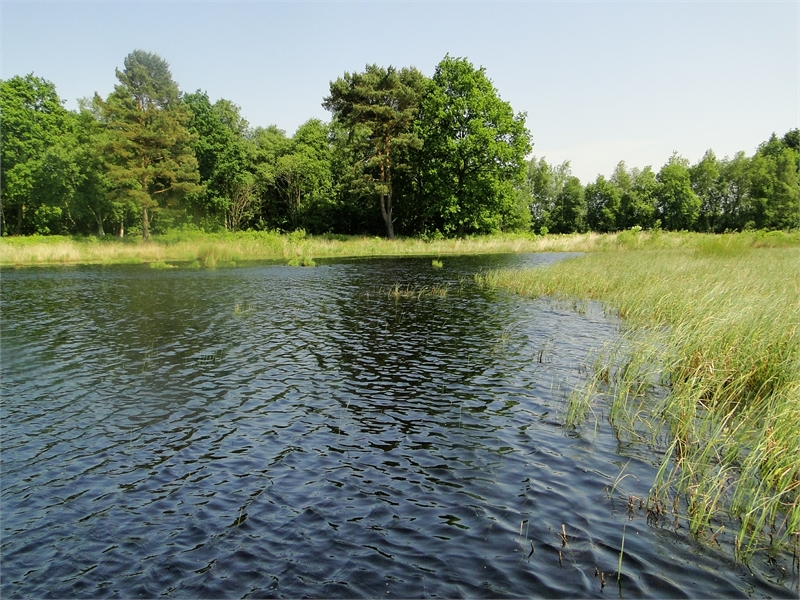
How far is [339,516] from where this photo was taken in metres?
7.20

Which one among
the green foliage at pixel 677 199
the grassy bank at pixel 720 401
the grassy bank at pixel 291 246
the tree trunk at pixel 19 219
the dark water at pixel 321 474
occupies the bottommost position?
the dark water at pixel 321 474

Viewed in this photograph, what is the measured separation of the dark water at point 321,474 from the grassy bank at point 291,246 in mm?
29460

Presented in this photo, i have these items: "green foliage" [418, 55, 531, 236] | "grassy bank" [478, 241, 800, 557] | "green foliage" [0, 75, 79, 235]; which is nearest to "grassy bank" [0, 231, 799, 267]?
"green foliage" [418, 55, 531, 236]

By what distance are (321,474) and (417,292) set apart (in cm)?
2022

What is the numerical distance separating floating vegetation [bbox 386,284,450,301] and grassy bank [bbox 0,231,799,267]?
65.2 feet

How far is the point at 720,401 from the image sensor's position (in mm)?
10367

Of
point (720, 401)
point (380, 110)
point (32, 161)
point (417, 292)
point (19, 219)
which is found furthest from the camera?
point (19, 219)

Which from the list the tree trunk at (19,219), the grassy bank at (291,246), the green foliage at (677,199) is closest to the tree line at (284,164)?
the tree trunk at (19,219)

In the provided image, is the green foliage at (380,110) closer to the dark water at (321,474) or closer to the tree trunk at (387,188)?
the tree trunk at (387,188)

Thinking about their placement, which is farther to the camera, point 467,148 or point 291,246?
point 467,148

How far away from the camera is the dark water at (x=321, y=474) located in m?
5.93

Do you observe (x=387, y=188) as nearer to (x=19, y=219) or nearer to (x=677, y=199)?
(x=19, y=219)

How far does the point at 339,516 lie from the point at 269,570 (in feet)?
4.42

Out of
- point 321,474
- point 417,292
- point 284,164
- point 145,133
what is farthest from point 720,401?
point 284,164
